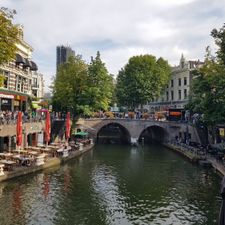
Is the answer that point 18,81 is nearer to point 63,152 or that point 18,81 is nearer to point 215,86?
point 63,152

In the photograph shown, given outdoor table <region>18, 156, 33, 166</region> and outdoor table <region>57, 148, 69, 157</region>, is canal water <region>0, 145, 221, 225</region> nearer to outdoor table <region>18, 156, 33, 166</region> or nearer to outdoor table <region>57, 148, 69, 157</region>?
outdoor table <region>18, 156, 33, 166</region>

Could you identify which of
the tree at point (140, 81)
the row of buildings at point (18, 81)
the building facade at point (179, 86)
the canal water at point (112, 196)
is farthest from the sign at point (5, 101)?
the building facade at point (179, 86)

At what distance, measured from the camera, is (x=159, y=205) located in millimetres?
29078

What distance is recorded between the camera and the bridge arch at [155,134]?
8425 centimetres

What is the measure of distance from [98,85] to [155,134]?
28862 millimetres

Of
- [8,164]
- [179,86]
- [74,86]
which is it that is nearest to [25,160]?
[8,164]

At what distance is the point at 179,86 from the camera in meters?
104

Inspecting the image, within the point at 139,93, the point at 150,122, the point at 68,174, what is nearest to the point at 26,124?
the point at 68,174

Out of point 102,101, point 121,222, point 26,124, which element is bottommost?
point 121,222

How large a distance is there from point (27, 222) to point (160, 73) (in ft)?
269

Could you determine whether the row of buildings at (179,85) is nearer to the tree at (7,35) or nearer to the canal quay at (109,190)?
the canal quay at (109,190)

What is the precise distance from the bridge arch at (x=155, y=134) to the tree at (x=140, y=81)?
29.9ft

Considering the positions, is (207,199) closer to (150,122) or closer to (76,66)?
(76,66)

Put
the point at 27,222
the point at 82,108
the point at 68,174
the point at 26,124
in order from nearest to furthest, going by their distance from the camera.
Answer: the point at 27,222 < the point at 68,174 < the point at 26,124 < the point at 82,108
